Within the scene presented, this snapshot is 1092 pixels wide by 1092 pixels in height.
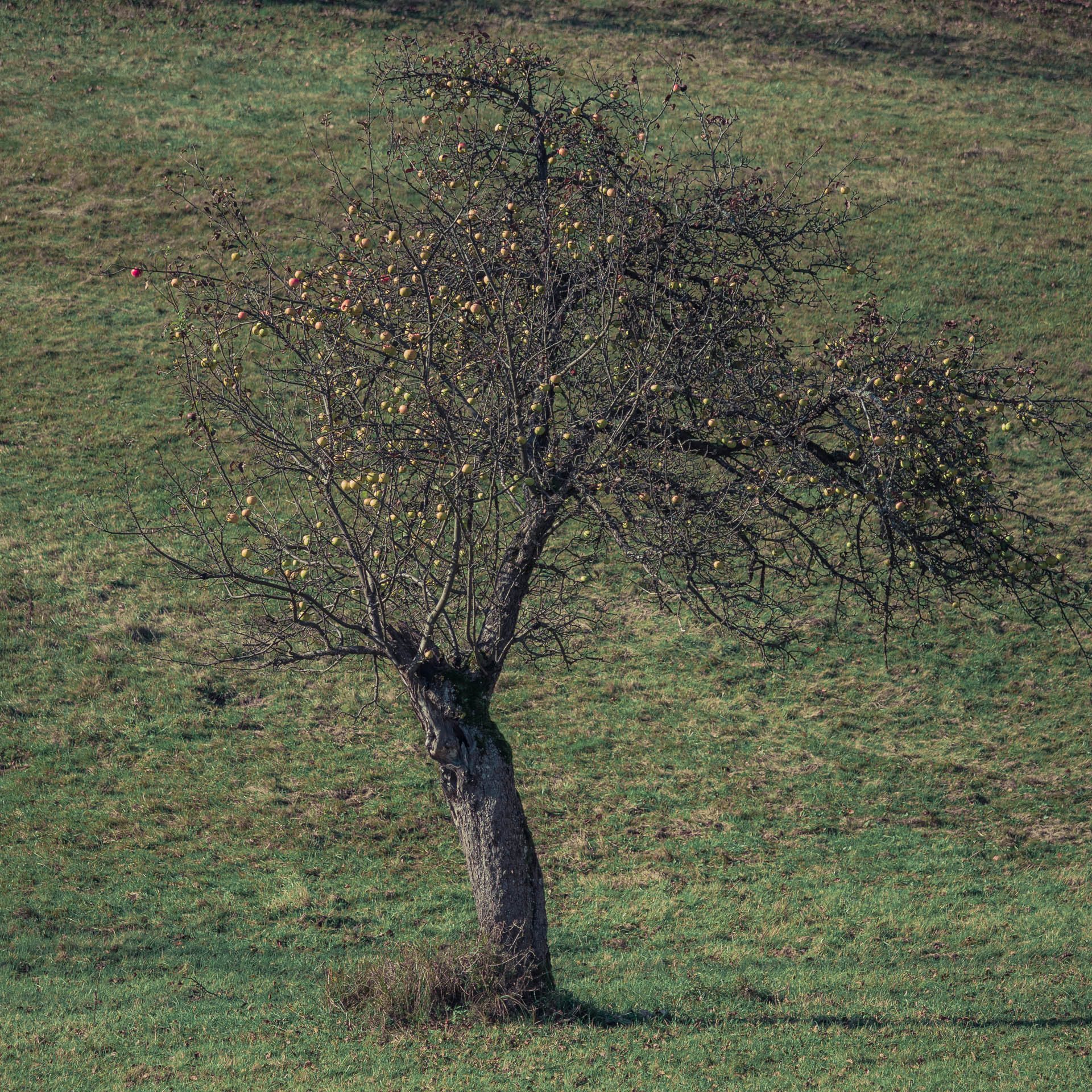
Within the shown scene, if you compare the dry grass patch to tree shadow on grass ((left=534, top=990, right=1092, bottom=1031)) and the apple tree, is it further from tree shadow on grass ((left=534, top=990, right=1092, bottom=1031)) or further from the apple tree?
tree shadow on grass ((left=534, top=990, right=1092, bottom=1031))

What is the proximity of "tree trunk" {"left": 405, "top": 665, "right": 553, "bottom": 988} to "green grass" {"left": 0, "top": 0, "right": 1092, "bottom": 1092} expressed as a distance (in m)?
1.00

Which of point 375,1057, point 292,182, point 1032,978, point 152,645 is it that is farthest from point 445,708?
point 292,182

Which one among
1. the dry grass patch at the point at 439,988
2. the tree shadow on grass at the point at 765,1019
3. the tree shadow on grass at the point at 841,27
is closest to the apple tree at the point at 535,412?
the dry grass patch at the point at 439,988

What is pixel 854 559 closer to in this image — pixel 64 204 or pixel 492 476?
pixel 492 476

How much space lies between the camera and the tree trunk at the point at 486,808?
488 inches

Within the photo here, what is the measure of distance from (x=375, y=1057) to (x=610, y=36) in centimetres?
4147

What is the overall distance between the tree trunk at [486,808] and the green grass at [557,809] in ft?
3.27

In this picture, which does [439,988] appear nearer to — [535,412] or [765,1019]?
[765,1019]

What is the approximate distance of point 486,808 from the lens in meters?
12.5

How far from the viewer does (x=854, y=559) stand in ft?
82.5

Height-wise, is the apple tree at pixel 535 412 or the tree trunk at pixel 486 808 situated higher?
the apple tree at pixel 535 412

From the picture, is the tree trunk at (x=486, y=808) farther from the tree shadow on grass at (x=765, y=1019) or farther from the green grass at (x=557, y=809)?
the green grass at (x=557, y=809)

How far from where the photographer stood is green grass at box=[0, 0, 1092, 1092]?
12016 millimetres

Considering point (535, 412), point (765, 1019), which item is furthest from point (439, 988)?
point (535, 412)
